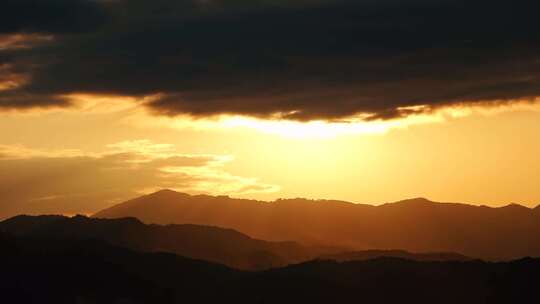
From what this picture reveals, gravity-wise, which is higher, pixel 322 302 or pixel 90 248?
pixel 90 248

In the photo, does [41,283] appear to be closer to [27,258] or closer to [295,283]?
[27,258]

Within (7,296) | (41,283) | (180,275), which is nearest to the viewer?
(7,296)

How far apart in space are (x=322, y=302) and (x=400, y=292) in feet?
42.8

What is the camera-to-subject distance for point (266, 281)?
16600 centimetres

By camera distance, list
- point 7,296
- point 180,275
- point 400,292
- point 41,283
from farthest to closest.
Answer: point 180,275 < point 400,292 < point 41,283 < point 7,296

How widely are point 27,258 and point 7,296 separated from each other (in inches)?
722

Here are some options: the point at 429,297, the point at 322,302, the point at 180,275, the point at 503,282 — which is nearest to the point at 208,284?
the point at 180,275

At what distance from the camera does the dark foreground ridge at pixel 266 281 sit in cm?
15625

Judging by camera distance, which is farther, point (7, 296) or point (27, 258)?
point (27, 258)

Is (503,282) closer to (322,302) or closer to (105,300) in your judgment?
(322,302)

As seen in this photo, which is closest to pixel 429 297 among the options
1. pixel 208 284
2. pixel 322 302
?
pixel 322 302

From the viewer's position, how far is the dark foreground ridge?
156250 millimetres

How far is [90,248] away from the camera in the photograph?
602 feet

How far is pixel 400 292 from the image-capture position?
6467 inches
